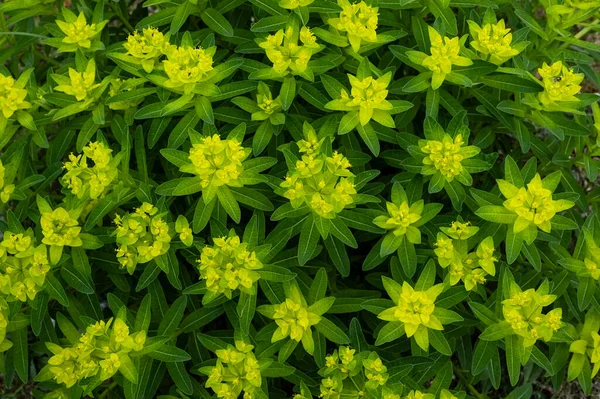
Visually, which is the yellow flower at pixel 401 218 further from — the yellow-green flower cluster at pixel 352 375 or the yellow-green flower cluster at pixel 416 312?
the yellow-green flower cluster at pixel 352 375

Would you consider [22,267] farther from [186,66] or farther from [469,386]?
[469,386]

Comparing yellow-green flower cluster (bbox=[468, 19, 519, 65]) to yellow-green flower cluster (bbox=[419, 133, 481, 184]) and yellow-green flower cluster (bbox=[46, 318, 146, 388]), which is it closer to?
yellow-green flower cluster (bbox=[419, 133, 481, 184])

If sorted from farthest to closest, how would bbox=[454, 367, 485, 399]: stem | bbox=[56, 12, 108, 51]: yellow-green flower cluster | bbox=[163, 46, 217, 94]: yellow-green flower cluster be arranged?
bbox=[454, 367, 485, 399]: stem
bbox=[56, 12, 108, 51]: yellow-green flower cluster
bbox=[163, 46, 217, 94]: yellow-green flower cluster

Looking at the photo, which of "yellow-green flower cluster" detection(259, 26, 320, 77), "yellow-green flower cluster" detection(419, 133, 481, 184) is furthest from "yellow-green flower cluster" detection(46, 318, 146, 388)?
"yellow-green flower cluster" detection(419, 133, 481, 184)

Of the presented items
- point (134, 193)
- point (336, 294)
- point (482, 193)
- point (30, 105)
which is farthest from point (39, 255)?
point (482, 193)

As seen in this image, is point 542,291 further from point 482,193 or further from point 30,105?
point 30,105

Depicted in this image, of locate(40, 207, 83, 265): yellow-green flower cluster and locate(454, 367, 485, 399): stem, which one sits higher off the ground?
locate(40, 207, 83, 265): yellow-green flower cluster

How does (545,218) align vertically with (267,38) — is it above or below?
below
